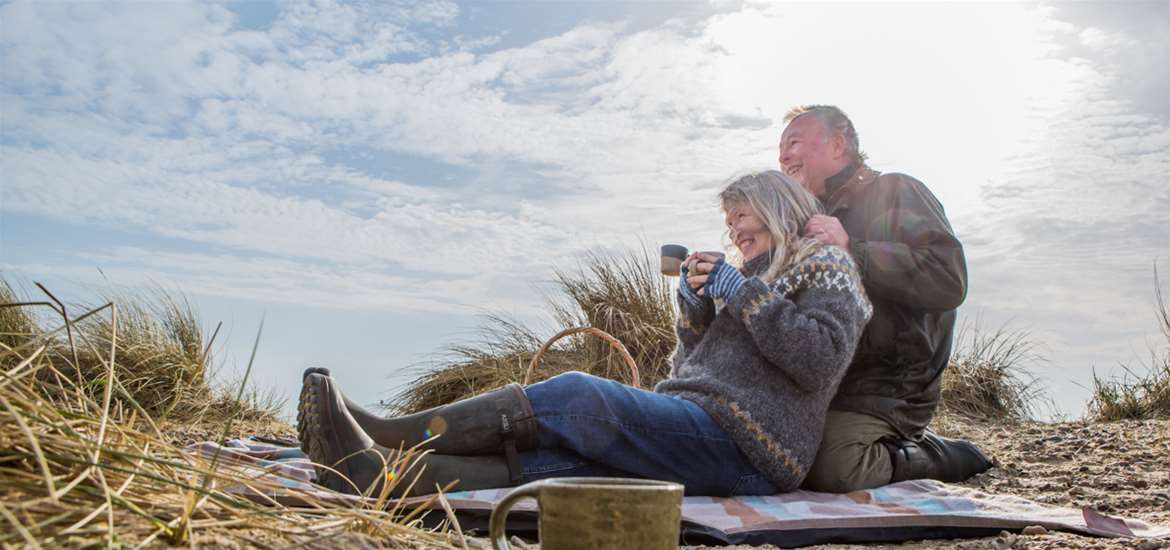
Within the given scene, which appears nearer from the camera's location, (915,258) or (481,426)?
(481,426)

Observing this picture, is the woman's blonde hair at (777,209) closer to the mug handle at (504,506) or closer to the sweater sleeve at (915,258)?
the sweater sleeve at (915,258)

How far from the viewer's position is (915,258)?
3.69 meters

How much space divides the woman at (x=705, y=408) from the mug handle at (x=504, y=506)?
1.46m

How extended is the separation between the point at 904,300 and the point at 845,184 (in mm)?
698

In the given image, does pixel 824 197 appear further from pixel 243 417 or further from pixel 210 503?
pixel 243 417

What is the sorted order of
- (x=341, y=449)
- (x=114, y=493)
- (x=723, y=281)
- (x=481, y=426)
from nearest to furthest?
(x=114, y=493)
(x=341, y=449)
(x=481, y=426)
(x=723, y=281)

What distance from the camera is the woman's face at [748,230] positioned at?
336 centimetres

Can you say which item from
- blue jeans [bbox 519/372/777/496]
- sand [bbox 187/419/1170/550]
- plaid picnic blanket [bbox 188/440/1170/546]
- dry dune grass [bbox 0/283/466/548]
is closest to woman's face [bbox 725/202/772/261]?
blue jeans [bbox 519/372/777/496]

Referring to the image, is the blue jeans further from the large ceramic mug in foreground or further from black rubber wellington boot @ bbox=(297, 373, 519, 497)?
the large ceramic mug in foreground

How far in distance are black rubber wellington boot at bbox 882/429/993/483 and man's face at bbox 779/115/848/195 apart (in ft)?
3.99

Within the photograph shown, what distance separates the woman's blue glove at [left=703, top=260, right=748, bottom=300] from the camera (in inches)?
124

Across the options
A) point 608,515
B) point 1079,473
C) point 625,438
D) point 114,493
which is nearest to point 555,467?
point 625,438

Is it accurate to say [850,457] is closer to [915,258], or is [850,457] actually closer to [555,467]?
[915,258]

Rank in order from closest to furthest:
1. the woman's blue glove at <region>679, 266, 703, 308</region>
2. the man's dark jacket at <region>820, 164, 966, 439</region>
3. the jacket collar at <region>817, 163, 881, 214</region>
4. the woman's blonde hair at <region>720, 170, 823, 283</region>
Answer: the woman's blonde hair at <region>720, 170, 823, 283</region>, the woman's blue glove at <region>679, 266, 703, 308</region>, the man's dark jacket at <region>820, 164, 966, 439</region>, the jacket collar at <region>817, 163, 881, 214</region>
